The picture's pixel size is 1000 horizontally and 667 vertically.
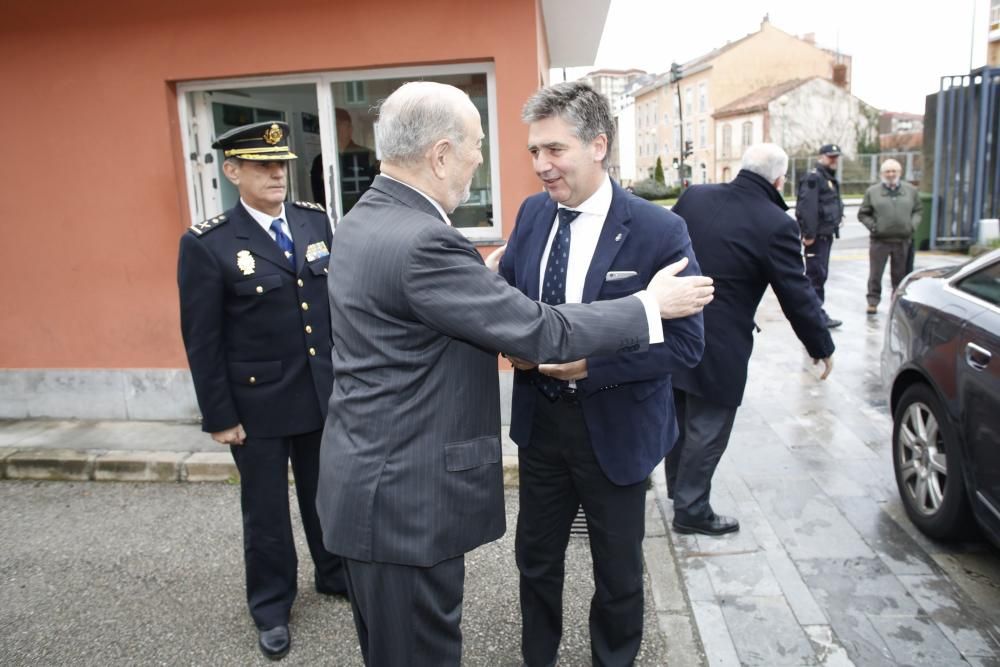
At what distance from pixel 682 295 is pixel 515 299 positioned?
0.54 meters

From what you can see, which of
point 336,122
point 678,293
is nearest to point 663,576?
point 678,293

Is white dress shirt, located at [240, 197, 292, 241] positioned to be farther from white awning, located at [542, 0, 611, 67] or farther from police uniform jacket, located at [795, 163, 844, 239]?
police uniform jacket, located at [795, 163, 844, 239]

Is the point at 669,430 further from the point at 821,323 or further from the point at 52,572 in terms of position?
the point at 52,572

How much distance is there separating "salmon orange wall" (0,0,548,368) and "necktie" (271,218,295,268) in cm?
233

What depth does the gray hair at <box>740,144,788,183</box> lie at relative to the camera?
12.2 ft

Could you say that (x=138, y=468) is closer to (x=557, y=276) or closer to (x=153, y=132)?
(x=153, y=132)

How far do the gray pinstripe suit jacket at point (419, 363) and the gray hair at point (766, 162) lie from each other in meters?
2.07

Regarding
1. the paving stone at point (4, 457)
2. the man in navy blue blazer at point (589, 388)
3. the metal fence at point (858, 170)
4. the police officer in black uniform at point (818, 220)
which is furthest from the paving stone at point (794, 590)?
the metal fence at point (858, 170)

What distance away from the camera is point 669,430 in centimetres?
265

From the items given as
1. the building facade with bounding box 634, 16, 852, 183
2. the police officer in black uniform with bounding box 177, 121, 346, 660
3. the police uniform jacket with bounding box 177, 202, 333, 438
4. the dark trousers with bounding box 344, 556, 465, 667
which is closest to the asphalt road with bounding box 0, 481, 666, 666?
the police officer in black uniform with bounding box 177, 121, 346, 660

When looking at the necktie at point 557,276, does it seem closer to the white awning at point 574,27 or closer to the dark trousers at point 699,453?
the dark trousers at point 699,453

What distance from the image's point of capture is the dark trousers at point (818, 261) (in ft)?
28.1

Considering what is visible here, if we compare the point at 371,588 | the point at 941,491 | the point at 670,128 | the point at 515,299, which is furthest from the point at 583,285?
the point at 670,128

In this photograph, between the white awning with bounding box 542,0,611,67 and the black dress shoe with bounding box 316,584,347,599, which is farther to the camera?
the white awning with bounding box 542,0,611,67
